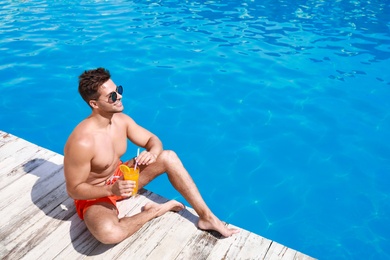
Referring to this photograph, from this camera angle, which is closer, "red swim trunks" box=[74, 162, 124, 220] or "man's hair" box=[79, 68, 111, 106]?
"man's hair" box=[79, 68, 111, 106]

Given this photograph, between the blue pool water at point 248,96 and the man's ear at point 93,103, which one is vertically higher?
the man's ear at point 93,103

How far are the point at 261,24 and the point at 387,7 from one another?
4.39 m

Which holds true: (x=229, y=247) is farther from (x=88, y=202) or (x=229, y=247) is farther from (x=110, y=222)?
(x=88, y=202)

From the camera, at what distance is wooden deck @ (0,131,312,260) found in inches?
136

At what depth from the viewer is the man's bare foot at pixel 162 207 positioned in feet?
12.6

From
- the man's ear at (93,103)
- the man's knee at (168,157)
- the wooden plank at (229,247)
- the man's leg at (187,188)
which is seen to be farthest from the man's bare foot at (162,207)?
the man's ear at (93,103)

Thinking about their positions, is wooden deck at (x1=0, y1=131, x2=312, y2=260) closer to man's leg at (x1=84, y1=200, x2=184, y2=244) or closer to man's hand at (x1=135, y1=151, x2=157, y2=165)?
man's leg at (x1=84, y1=200, x2=184, y2=244)

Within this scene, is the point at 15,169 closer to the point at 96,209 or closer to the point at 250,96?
the point at 96,209

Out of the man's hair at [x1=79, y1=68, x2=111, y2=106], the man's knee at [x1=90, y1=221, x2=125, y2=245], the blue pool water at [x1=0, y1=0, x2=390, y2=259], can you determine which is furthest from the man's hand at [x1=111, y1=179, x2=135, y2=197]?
the blue pool water at [x1=0, y1=0, x2=390, y2=259]

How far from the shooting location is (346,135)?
6492 millimetres

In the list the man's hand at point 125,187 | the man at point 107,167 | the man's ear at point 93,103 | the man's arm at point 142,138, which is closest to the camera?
the man's hand at point 125,187

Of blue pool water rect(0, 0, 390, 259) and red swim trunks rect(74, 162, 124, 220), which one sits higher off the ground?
red swim trunks rect(74, 162, 124, 220)

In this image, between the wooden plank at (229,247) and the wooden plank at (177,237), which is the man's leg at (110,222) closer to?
the wooden plank at (177,237)

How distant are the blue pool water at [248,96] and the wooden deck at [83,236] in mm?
1417
